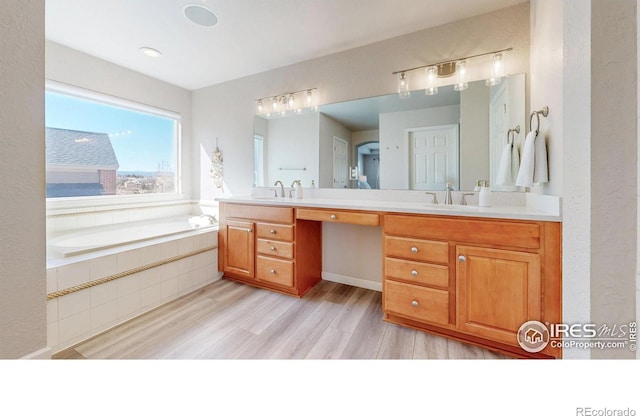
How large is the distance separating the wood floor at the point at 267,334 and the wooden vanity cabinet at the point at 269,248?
20cm

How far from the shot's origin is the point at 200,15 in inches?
76.8

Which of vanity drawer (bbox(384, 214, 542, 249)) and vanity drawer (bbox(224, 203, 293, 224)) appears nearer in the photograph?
vanity drawer (bbox(384, 214, 542, 249))

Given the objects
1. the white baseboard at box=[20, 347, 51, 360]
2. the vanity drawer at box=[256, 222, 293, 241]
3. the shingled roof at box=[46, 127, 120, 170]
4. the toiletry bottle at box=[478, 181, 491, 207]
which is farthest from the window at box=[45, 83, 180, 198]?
the toiletry bottle at box=[478, 181, 491, 207]

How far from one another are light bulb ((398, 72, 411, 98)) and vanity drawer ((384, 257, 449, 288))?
4.84 ft

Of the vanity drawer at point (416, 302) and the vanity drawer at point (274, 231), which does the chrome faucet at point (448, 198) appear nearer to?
the vanity drawer at point (416, 302)

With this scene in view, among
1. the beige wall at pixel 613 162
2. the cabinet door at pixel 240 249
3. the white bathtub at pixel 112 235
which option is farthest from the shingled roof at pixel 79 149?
the beige wall at pixel 613 162

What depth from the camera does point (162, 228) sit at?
291 centimetres

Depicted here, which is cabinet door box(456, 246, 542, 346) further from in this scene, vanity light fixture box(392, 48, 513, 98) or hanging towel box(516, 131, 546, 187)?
vanity light fixture box(392, 48, 513, 98)

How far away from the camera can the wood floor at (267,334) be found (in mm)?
→ 1494

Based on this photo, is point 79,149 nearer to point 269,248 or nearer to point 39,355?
point 269,248

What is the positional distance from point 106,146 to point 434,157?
3504mm

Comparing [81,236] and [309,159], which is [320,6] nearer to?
[309,159]

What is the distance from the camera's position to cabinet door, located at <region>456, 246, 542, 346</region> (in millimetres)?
1362

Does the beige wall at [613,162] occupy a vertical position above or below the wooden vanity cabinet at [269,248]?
above
